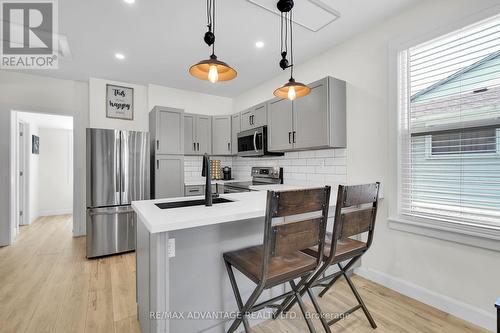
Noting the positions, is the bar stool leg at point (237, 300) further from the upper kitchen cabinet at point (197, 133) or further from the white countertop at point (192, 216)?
the upper kitchen cabinet at point (197, 133)

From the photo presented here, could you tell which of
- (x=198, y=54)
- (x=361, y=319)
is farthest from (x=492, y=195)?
(x=198, y=54)

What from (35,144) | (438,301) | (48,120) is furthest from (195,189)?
(35,144)

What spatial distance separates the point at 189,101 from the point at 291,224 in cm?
398

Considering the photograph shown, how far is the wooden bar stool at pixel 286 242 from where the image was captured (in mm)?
1133

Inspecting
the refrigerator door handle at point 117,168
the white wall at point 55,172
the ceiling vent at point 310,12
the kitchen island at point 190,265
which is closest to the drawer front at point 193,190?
the refrigerator door handle at point 117,168

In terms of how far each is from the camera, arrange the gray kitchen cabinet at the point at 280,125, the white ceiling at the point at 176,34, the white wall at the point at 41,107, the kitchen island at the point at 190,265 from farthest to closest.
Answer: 1. the white wall at the point at 41,107
2. the gray kitchen cabinet at the point at 280,125
3. the white ceiling at the point at 176,34
4. the kitchen island at the point at 190,265

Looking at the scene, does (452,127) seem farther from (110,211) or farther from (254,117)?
(110,211)

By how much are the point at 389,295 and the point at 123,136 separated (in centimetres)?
373

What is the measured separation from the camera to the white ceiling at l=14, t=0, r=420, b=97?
2.14 m

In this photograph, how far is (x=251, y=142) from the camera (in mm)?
3746

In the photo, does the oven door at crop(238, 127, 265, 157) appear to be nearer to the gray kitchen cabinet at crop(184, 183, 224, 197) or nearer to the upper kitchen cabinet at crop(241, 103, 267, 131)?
the upper kitchen cabinet at crop(241, 103, 267, 131)

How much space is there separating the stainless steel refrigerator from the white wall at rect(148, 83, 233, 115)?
1126mm

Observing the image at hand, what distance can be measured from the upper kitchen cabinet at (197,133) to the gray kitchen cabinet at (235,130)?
1.41 ft

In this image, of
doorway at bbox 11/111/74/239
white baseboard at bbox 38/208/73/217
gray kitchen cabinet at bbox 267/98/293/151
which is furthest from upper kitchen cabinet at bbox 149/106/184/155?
white baseboard at bbox 38/208/73/217
